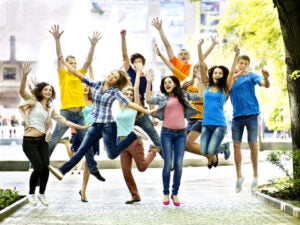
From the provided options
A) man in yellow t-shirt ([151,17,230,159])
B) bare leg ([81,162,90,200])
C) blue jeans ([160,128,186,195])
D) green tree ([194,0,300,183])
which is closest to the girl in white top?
bare leg ([81,162,90,200])

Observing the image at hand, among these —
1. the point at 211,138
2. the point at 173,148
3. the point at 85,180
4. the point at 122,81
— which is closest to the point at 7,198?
the point at 85,180

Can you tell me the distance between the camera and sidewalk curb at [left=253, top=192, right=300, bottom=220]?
12.0m

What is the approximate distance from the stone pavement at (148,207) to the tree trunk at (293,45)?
148 centimetres

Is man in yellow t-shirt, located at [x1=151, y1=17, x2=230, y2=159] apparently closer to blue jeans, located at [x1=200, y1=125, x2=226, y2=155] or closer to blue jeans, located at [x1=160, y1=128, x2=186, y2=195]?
blue jeans, located at [x1=200, y1=125, x2=226, y2=155]

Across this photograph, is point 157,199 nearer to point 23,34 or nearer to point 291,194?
point 291,194

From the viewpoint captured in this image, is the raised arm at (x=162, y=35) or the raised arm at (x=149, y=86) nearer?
the raised arm at (x=149, y=86)

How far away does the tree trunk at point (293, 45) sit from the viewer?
48.3 feet

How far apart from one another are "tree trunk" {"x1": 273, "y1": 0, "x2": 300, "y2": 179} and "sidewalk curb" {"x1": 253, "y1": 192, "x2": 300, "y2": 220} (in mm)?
1005

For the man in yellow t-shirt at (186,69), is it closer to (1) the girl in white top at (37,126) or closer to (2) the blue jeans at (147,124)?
(2) the blue jeans at (147,124)

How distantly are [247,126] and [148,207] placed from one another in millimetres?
2216

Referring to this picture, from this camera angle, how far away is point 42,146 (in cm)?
1307

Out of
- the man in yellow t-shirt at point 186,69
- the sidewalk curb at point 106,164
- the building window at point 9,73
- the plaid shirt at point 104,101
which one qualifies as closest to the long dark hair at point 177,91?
the man in yellow t-shirt at point 186,69

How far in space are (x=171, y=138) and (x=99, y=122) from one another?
43.4 inches

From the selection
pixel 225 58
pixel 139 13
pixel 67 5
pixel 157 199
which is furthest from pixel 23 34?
pixel 157 199
